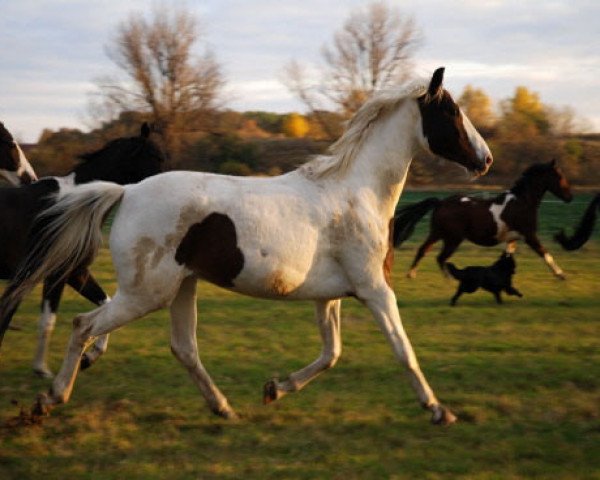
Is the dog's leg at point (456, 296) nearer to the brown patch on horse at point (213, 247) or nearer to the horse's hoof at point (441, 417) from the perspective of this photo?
the horse's hoof at point (441, 417)

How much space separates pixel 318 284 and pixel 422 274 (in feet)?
23.5

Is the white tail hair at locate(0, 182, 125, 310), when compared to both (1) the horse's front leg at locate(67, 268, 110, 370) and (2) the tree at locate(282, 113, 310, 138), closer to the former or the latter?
(1) the horse's front leg at locate(67, 268, 110, 370)

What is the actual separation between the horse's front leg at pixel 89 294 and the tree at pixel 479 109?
30.2m

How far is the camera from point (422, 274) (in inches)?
438

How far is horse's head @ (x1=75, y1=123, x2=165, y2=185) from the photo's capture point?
566 cm

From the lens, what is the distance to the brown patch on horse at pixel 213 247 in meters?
4.00

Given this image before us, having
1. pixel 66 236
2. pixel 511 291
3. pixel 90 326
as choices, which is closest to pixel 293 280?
pixel 90 326

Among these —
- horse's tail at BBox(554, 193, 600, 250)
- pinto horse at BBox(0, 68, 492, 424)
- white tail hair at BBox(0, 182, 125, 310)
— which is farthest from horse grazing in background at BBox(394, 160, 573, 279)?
white tail hair at BBox(0, 182, 125, 310)

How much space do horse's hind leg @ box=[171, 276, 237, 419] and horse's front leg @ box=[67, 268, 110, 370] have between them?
96 cm

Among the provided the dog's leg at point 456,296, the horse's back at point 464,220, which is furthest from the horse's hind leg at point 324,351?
the horse's back at point 464,220

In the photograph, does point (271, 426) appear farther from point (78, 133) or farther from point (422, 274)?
point (78, 133)

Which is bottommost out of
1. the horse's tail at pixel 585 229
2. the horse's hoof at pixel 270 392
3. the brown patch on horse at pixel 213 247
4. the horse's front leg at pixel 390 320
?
the horse's tail at pixel 585 229

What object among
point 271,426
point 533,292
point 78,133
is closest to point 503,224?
point 533,292

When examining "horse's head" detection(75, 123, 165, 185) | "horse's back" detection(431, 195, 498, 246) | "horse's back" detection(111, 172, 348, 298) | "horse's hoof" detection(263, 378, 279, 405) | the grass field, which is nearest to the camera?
the grass field
